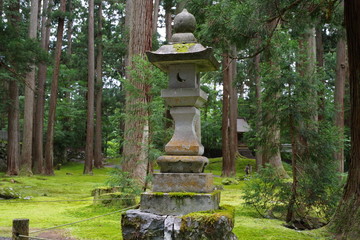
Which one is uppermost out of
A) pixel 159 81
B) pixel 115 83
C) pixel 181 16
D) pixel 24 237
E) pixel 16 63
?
pixel 115 83

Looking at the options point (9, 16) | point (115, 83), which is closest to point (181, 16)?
point (9, 16)

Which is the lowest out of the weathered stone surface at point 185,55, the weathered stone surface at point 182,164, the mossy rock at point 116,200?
the mossy rock at point 116,200

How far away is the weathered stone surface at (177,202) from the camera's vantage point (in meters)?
4.06

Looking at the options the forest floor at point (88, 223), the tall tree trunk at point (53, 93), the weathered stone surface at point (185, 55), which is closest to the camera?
the weathered stone surface at point (185, 55)

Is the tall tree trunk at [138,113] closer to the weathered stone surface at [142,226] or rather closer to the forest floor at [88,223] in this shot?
the forest floor at [88,223]

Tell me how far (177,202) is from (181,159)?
0.53m

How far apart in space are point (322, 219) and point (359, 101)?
2.54 meters

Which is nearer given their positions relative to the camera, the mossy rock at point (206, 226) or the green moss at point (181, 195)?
the mossy rock at point (206, 226)

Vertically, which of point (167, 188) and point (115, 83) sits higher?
point (115, 83)

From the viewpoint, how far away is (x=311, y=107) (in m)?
6.29

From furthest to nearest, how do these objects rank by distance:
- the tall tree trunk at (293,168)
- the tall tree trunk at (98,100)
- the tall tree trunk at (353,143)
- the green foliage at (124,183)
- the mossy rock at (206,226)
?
the tall tree trunk at (98,100)
the green foliage at (124,183)
the tall tree trunk at (293,168)
the tall tree trunk at (353,143)
the mossy rock at (206,226)

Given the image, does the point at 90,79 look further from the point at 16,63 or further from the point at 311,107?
the point at 311,107

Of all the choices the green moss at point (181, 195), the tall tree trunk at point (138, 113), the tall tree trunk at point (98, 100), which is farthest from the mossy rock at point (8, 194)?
the tall tree trunk at point (98, 100)

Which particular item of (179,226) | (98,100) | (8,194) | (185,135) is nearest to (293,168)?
(185,135)
